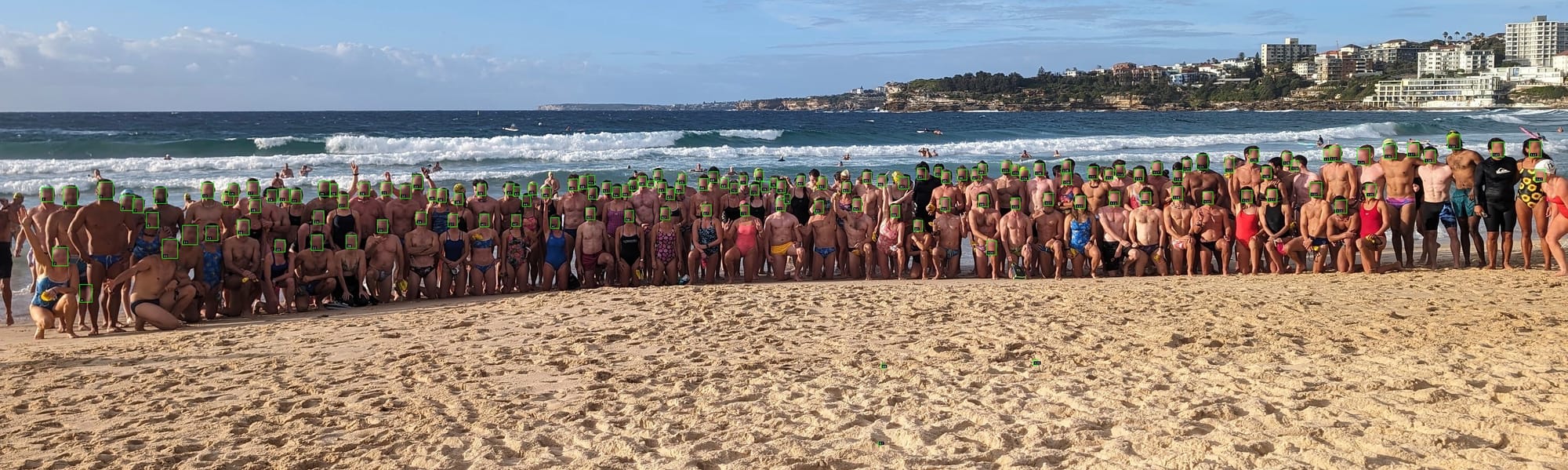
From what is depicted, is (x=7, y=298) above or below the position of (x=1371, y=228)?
below

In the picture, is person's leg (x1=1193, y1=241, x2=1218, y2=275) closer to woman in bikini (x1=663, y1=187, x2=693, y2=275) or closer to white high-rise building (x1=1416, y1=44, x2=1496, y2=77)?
woman in bikini (x1=663, y1=187, x2=693, y2=275)

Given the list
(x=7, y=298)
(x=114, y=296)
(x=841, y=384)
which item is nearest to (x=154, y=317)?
(x=114, y=296)

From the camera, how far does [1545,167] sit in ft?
29.7

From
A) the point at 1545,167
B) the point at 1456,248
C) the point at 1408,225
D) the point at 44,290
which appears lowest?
the point at 1456,248

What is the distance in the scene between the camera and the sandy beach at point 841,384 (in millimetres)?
4691

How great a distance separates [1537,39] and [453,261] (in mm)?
183346

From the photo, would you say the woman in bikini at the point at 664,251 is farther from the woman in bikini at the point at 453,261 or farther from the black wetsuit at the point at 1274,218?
the black wetsuit at the point at 1274,218

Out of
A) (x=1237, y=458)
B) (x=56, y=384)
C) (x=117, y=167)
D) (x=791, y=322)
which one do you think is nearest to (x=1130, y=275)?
(x=791, y=322)

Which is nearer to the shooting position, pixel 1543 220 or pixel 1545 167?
pixel 1545 167

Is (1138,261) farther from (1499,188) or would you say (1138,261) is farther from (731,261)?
(731,261)

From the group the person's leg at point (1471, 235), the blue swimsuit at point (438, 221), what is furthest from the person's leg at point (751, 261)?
the person's leg at point (1471, 235)

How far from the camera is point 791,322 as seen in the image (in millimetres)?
7570

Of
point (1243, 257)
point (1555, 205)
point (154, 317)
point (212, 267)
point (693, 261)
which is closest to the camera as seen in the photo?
point (154, 317)

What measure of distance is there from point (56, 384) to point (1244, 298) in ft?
26.0
